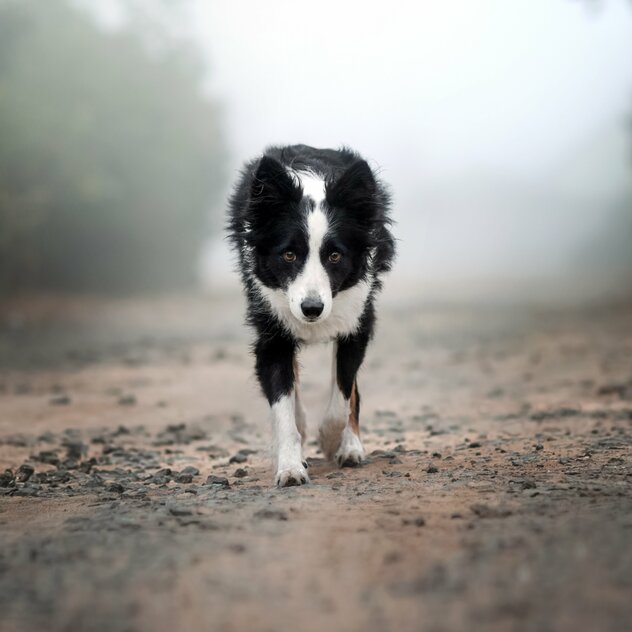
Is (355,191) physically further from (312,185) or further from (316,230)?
(316,230)

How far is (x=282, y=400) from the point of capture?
611cm

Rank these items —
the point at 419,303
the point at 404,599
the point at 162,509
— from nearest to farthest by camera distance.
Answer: the point at 404,599, the point at 162,509, the point at 419,303

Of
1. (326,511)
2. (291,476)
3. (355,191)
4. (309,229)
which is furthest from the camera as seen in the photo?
(355,191)

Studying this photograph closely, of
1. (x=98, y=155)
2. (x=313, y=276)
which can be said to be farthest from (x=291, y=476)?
(x=98, y=155)

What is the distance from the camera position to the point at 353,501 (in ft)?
16.0

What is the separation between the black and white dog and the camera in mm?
5836

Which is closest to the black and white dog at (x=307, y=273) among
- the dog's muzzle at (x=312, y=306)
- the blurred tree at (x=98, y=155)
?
the dog's muzzle at (x=312, y=306)

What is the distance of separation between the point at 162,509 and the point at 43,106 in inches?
925

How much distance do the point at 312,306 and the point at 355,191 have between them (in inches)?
→ 38.6

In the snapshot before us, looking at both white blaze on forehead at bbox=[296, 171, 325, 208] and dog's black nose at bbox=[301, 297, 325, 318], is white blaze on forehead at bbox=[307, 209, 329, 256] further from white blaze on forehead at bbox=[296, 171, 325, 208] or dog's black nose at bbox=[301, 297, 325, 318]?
dog's black nose at bbox=[301, 297, 325, 318]

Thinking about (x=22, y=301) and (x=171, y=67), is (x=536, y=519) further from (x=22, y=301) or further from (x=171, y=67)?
(x=171, y=67)

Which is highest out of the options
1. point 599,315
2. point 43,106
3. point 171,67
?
point 171,67

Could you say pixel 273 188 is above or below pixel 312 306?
above

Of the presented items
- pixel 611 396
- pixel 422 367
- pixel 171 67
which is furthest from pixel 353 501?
pixel 171 67
